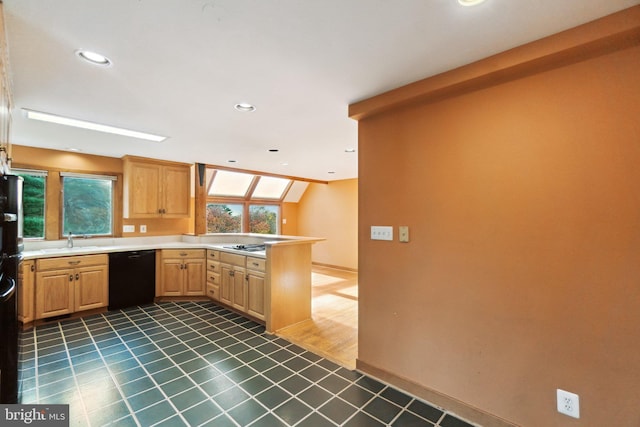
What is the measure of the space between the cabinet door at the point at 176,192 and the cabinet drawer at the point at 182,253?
0.69 meters

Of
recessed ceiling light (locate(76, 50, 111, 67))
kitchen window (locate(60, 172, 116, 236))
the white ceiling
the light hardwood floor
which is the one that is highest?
recessed ceiling light (locate(76, 50, 111, 67))

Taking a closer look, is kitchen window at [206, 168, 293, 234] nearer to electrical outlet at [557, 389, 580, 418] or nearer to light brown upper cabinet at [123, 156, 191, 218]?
light brown upper cabinet at [123, 156, 191, 218]

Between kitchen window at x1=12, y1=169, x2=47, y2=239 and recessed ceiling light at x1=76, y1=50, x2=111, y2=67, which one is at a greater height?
recessed ceiling light at x1=76, y1=50, x2=111, y2=67

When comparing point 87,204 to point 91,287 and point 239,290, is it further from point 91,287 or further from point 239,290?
point 239,290

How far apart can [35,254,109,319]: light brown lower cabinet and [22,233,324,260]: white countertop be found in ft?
0.37

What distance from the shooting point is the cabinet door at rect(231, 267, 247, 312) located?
370 cm

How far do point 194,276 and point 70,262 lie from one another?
155 cm

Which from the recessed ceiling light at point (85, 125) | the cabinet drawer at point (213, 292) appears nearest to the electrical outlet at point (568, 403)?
the cabinet drawer at point (213, 292)

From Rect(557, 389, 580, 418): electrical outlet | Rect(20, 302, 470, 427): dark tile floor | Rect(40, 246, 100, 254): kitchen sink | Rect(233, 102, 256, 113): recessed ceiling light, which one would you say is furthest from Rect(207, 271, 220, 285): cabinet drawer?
Rect(557, 389, 580, 418): electrical outlet

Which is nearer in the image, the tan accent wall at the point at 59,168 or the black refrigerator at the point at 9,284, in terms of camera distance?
the black refrigerator at the point at 9,284

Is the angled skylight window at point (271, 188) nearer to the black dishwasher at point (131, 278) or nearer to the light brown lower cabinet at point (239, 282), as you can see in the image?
the light brown lower cabinet at point (239, 282)

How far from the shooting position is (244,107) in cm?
254

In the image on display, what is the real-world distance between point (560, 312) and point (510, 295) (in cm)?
25

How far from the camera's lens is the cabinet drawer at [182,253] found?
14.5ft
